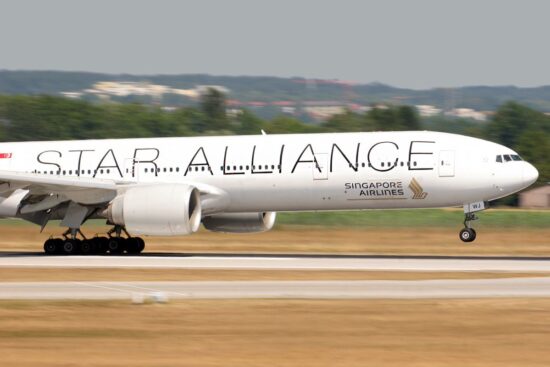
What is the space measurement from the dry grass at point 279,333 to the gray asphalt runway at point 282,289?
1072 millimetres

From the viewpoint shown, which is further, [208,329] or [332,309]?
[332,309]

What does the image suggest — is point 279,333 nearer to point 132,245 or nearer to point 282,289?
point 282,289

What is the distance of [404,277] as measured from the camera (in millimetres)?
29375

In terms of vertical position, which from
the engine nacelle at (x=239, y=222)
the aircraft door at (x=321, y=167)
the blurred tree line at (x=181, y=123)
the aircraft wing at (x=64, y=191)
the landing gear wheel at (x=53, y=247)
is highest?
the blurred tree line at (x=181, y=123)

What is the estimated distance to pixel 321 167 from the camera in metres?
37.9

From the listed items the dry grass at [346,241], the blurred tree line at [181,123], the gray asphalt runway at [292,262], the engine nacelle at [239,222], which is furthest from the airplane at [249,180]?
the blurred tree line at [181,123]

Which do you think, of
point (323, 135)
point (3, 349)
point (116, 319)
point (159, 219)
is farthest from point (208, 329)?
point (323, 135)

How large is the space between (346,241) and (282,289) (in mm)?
19179

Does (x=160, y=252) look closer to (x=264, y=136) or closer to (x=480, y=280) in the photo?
(x=264, y=136)

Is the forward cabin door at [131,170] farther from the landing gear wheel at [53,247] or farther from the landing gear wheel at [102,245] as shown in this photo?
the landing gear wheel at [53,247]

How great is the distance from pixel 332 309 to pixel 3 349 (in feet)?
23.2

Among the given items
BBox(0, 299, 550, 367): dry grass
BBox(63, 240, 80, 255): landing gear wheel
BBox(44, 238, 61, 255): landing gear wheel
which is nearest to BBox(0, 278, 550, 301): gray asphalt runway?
BBox(0, 299, 550, 367): dry grass

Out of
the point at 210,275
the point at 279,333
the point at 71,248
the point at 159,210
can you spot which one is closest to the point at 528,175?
the point at 159,210

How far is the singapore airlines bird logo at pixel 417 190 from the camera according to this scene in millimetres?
37156
